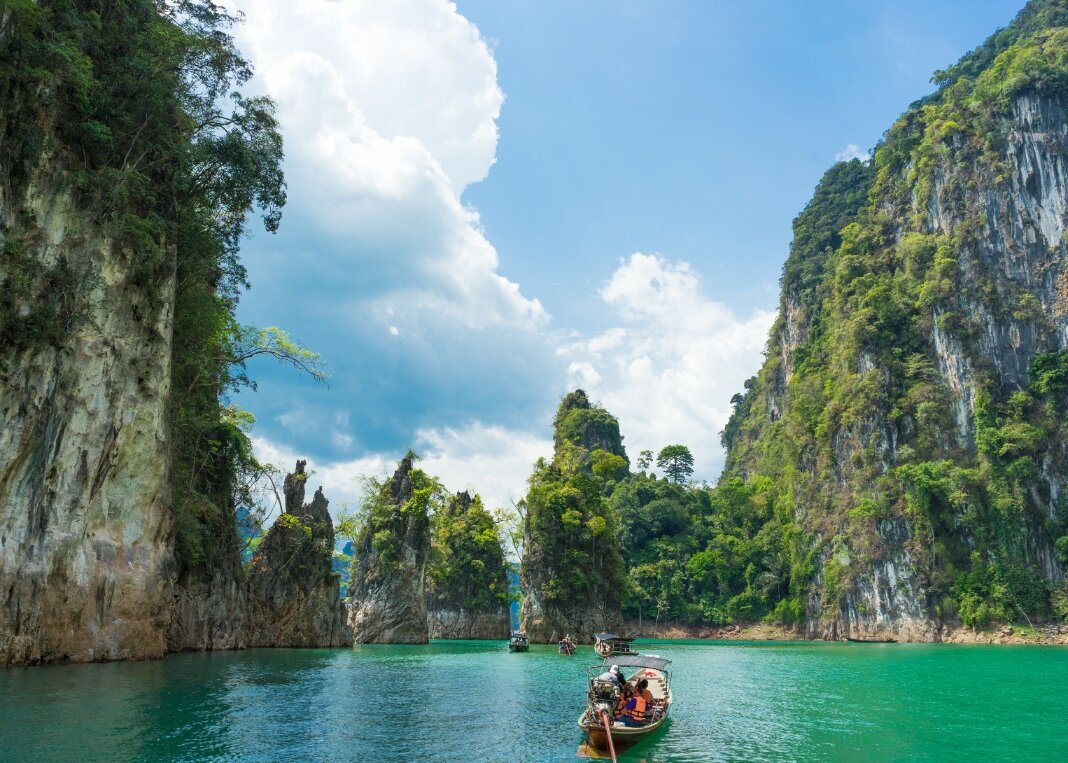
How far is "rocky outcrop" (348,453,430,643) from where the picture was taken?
68438mm

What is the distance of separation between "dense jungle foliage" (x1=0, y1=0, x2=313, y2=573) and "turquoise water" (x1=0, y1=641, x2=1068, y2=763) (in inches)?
428

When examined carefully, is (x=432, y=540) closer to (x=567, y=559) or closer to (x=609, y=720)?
(x=567, y=559)

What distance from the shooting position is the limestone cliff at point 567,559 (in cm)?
7125

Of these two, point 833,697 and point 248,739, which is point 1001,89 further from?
point 248,739

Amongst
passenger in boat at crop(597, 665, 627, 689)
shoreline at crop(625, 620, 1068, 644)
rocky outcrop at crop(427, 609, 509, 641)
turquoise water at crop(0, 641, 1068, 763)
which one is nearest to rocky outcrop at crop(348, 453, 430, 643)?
rocky outcrop at crop(427, 609, 509, 641)

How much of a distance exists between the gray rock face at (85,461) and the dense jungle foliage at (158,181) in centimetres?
46

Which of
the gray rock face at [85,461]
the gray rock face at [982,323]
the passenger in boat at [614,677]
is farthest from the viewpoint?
the gray rock face at [982,323]

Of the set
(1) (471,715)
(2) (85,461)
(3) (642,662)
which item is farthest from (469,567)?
(3) (642,662)

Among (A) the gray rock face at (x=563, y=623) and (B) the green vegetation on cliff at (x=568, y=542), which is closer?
(A) the gray rock face at (x=563, y=623)

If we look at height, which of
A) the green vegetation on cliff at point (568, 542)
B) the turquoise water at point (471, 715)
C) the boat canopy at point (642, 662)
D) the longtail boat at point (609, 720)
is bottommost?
the turquoise water at point (471, 715)

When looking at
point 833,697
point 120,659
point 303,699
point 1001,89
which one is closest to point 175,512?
point 120,659

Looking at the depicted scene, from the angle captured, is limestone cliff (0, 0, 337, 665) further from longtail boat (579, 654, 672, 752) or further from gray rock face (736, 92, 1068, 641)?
gray rock face (736, 92, 1068, 641)

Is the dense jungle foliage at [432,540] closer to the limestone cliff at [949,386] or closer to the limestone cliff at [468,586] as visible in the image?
the limestone cliff at [468,586]

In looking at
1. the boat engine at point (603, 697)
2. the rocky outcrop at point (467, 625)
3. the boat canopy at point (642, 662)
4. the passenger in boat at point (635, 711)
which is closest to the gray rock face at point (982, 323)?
the rocky outcrop at point (467, 625)
